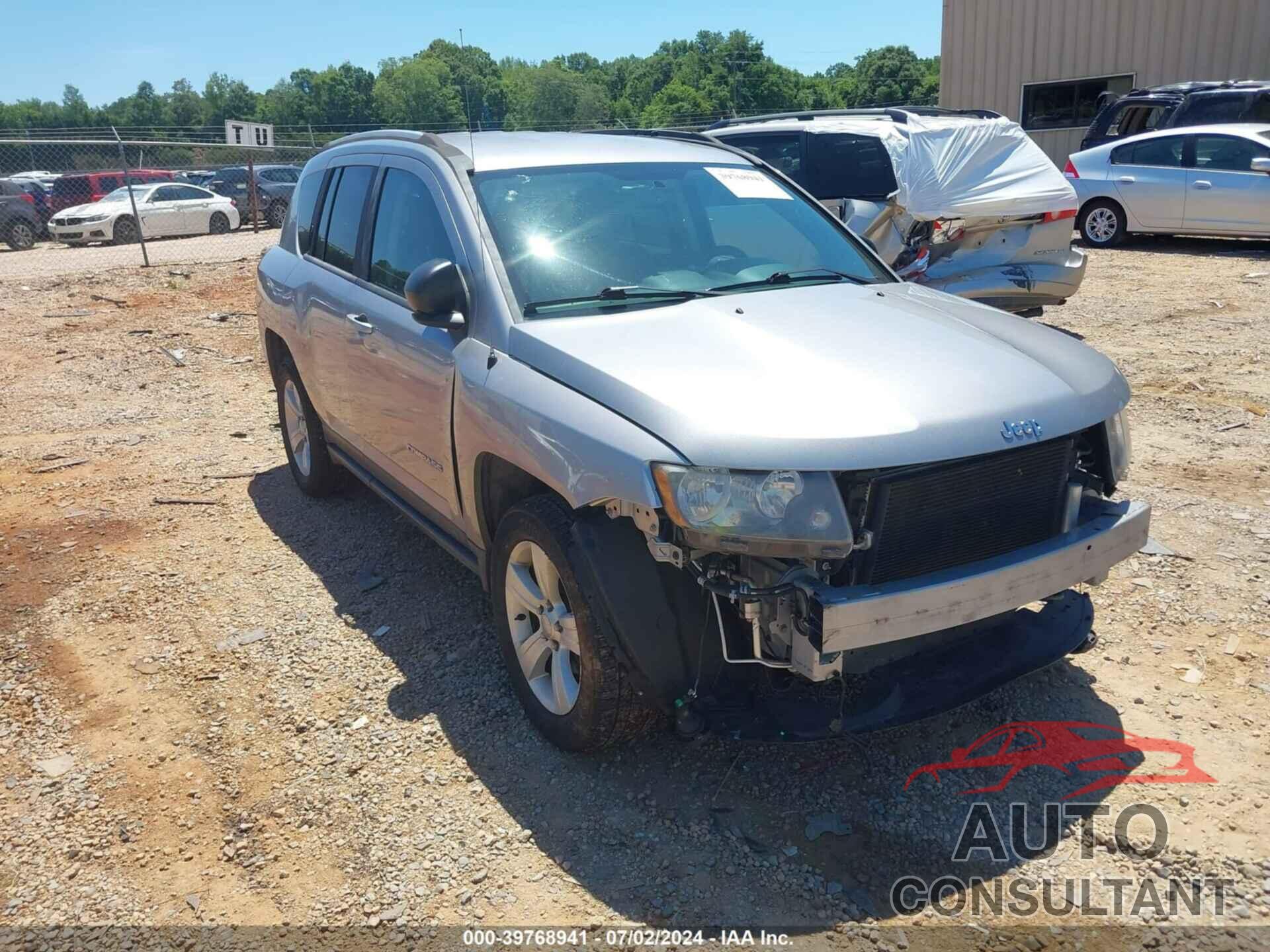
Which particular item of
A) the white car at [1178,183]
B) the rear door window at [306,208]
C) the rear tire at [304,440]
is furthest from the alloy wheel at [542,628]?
the white car at [1178,183]

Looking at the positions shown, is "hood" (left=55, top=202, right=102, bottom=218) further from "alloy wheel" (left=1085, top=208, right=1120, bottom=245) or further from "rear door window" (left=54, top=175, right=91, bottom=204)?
"alloy wheel" (left=1085, top=208, right=1120, bottom=245)

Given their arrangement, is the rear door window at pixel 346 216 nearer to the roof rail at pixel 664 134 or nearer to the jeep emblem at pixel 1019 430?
the roof rail at pixel 664 134

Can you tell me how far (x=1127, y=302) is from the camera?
35.0ft

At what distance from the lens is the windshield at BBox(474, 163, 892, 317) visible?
12.3 ft

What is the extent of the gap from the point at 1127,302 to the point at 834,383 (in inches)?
353

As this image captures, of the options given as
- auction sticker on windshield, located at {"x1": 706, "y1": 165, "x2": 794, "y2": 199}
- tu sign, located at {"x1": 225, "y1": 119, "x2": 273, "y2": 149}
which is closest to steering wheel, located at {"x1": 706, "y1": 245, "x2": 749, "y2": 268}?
auction sticker on windshield, located at {"x1": 706, "y1": 165, "x2": 794, "y2": 199}

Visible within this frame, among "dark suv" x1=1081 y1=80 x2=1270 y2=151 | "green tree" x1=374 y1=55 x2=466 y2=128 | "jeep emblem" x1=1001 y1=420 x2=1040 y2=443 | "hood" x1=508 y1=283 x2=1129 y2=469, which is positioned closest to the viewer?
"hood" x1=508 y1=283 x2=1129 y2=469

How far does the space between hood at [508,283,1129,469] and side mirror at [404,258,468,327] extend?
0.32 meters

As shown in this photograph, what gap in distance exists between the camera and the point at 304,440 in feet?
19.9

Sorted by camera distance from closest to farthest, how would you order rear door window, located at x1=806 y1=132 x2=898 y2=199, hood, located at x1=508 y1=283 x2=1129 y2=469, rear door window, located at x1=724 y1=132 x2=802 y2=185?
1. hood, located at x1=508 y1=283 x2=1129 y2=469
2. rear door window, located at x1=806 y1=132 x2=898 y2=199
3. rear door window, located at x1=724 y1=132 x2=802 y2=185

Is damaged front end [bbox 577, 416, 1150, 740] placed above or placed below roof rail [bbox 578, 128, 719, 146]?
below

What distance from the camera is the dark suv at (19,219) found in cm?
2355

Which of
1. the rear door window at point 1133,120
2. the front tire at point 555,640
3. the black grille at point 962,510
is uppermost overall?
the rear door window at point 1133,120

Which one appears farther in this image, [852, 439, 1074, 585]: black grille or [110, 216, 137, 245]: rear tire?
[110, 216, 137, 245]: rear tire
